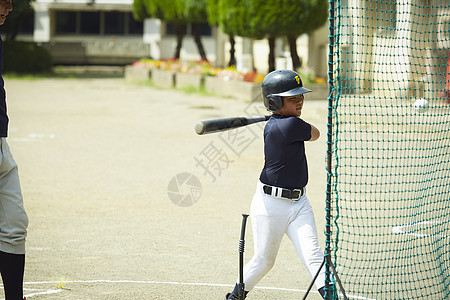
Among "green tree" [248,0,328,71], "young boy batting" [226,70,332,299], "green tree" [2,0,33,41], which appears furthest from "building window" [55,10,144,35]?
"young boy batting" [226,70,332,299]

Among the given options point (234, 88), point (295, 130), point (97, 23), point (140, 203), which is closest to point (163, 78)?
point (234, 88)

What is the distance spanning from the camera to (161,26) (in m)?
42.5

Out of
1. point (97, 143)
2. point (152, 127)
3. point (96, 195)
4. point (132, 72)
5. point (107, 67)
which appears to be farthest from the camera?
point (107, 67)

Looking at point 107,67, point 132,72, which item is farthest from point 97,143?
point 107,67

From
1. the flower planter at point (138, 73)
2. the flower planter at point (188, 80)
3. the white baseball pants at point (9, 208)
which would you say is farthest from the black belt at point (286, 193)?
the flower planter at point (138, 73)

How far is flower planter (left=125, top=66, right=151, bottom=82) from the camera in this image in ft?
91.9

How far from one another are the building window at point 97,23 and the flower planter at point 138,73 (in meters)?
17.5

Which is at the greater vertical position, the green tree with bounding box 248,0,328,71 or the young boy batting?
the green tree with bounding box 248,0,328,71

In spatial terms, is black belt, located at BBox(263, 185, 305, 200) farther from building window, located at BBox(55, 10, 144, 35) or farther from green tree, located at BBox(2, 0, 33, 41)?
building window, located at BBox(55, 10, 144, 35)

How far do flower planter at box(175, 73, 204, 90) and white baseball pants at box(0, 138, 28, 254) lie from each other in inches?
758

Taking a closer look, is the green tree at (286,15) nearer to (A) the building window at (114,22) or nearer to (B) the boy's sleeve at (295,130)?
(B) the boy's sleeve at (295,130)

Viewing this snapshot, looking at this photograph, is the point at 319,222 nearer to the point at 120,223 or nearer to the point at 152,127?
the point at 120,223

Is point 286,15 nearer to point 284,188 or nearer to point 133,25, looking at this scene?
point 284,188

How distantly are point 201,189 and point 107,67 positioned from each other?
3301 cm
